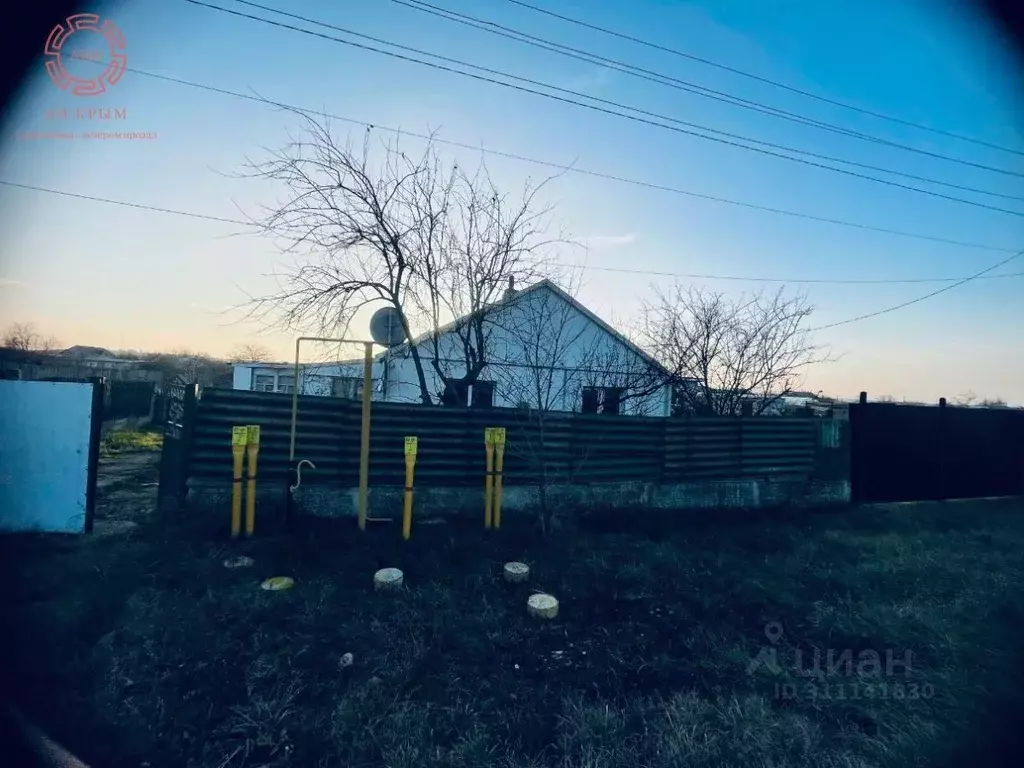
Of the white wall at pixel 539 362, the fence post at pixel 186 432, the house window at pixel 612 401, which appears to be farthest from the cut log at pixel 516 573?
the house window at pixel 612 401

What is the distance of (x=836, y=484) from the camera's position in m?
7.35

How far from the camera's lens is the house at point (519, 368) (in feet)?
22.3

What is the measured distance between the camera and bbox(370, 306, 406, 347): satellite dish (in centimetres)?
517

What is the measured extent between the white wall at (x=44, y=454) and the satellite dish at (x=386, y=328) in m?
2.73

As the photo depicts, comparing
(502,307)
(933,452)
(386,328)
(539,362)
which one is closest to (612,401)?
(539,362)

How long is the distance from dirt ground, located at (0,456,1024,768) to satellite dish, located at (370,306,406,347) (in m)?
1.99

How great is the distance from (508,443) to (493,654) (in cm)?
282

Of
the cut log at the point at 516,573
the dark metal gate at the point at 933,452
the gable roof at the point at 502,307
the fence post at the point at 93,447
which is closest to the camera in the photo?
the cut log at the point at 516,573

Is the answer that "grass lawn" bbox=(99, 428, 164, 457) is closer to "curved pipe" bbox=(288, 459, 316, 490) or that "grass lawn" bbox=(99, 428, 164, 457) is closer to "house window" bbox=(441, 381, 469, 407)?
"house window" bbox=(441, 381, 469, 407)

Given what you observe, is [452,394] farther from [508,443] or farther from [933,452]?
[933,452]

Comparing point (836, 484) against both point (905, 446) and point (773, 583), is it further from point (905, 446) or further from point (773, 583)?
point (773, 583)

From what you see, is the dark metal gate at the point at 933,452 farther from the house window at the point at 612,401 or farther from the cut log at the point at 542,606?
the cut log at the point at 542,606

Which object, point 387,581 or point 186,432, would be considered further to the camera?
point 186,432

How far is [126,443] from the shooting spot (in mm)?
10562
